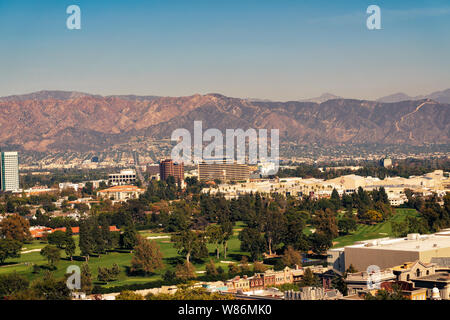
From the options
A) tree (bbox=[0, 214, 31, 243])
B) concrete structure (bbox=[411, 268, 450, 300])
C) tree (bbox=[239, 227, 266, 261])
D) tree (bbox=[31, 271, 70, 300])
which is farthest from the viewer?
tree (bbox=[0, 214, 31, 243])

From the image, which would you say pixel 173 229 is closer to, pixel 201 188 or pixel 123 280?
pixel 123 280

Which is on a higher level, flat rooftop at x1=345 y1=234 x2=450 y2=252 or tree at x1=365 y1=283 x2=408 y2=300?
tree at x1=365 y1=283 x2=408 y2=300

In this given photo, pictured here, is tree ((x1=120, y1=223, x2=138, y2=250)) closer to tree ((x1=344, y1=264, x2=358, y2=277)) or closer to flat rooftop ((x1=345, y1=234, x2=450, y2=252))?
flat rooftop ((x1=345, y1=234, x2=450, y2=252))

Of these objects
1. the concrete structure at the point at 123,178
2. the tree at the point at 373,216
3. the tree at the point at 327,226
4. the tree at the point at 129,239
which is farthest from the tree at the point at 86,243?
the concrete structure at the point at 123,178

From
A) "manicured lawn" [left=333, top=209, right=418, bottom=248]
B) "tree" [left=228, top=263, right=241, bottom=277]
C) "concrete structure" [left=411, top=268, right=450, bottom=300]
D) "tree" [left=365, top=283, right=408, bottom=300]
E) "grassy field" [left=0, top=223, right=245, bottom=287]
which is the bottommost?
"grassy field" [left=0, top=223, right=245, bottom=287]

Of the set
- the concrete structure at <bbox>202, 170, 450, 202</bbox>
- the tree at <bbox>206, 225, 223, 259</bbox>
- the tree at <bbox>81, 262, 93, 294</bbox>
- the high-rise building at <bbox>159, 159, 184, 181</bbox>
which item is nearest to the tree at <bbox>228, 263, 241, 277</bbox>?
the tree at <bbox>81, 262, 93, 294</bbox>

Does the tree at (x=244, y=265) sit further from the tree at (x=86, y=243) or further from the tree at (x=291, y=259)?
the tree at (x=86, y=243)
